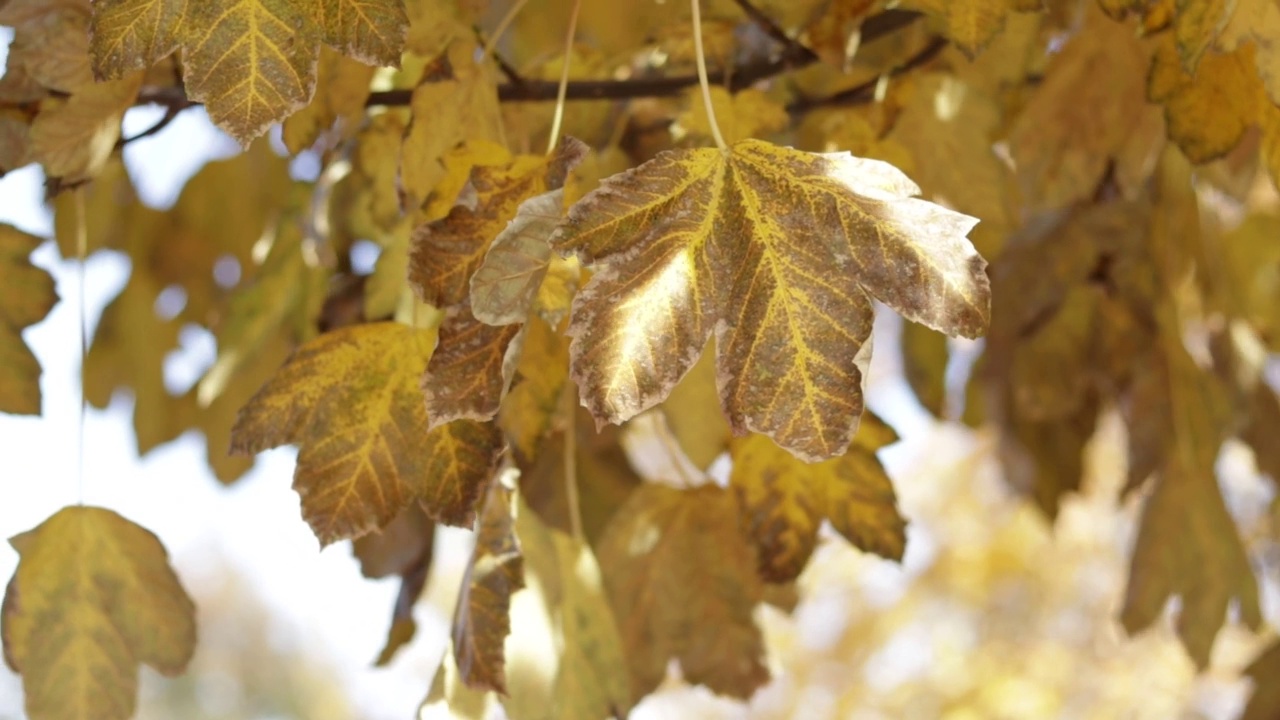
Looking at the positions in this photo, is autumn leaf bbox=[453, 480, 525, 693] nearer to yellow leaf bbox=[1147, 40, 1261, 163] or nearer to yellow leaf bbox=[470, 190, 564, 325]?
yellow leaf bbox=[470, 190, 564, 325]

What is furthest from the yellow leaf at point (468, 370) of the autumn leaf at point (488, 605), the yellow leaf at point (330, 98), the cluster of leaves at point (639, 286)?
the yellow leaf at point (330, 98)

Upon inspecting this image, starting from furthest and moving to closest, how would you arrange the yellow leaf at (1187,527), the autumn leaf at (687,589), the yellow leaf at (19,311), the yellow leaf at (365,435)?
the yellow leaf at (1187,527) → the autumn leaf at (687,589) → the yellow leaf at (19,311) → the yellow leaf at (365,435)

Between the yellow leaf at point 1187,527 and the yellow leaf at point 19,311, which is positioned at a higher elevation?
the yellow leaf at point 19,311

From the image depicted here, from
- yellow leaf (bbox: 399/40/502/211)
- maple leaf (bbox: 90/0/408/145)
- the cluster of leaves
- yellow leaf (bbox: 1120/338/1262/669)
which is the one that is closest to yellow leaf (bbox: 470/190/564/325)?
the cluster of leaves

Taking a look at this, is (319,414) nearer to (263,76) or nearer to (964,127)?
(263,76)

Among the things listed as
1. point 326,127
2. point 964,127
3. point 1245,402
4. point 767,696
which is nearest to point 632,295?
point 326,127

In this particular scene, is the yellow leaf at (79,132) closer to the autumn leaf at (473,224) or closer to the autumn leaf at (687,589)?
the autumn leaf at (473,224)

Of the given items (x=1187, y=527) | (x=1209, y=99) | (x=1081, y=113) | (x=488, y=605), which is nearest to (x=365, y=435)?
(x=488, y=605)
